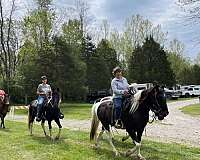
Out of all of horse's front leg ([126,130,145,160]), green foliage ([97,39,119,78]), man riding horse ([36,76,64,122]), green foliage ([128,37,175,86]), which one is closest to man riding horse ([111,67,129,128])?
horse's front leg ([126,130,145,160])

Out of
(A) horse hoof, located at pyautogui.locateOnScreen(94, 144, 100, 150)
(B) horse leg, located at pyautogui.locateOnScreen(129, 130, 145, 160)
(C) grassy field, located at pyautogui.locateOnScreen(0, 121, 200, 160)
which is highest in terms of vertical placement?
(B) horse leg, located at pyautogui.locateOnScreen(129, 130, 145, 160)

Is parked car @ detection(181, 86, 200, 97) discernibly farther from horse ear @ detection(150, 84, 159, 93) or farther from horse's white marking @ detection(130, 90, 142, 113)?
horse ear @ detection(150, 84, 159, 93)

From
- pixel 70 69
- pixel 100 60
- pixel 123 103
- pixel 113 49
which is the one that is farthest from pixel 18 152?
pixel 113 49

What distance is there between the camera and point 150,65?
245ft

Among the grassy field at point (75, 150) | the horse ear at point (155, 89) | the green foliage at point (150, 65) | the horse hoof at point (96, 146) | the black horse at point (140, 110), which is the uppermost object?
the green foliage at point (150, 65)

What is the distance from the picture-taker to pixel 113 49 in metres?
77.9

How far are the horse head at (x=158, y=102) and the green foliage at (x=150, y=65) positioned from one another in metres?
62.4

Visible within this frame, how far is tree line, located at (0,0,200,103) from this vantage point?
51406 mm

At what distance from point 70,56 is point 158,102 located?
42666 millimetres

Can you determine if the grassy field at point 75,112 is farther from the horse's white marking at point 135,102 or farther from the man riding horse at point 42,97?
the horse's white marking at point 135,102

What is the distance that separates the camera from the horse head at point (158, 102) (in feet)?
36.1

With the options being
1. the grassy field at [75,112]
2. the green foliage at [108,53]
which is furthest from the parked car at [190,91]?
the grassy field at [75,112]

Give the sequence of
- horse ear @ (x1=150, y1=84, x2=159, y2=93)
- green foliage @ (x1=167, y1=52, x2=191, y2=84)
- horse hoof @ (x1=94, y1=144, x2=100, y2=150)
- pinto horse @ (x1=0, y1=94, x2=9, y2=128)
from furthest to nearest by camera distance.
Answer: green foliage @ (x1=167, y1=52, x2=191, y2=84) < pinto horse @ (x1=0, y1=94, x2=9, y2=128) < horse hoof @ (x1=94, y1=144, x2=100, y2=150) < horse ear @ (x1=150, y1=84, x2=159, y2=93)

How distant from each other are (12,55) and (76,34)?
10631mm
